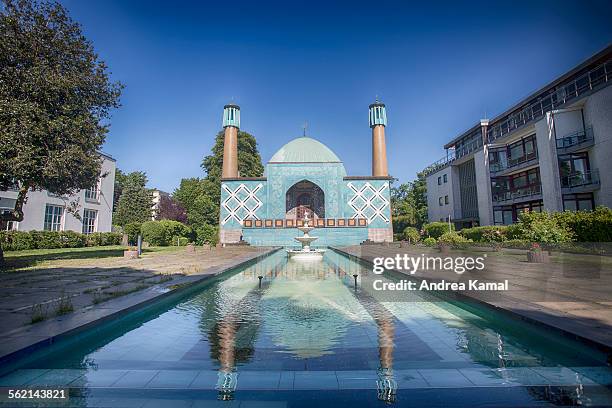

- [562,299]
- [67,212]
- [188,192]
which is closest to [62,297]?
[562,299]

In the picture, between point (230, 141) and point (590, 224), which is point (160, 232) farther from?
point (590, 224)

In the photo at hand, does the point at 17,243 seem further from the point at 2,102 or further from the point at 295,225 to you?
the point at 295,225

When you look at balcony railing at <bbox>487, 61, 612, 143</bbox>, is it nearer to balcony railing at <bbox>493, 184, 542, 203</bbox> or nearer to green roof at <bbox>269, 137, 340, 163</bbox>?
balcony railing at <bbox>493, 184, 542, 203</bbox>

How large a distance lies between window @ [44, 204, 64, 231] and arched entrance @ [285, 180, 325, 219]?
812 inches

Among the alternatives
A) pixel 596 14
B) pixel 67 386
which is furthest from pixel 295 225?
pixel 67 386

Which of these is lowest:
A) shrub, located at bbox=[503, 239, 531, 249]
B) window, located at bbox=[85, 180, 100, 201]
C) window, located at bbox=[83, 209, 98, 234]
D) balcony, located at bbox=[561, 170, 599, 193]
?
shrub, located at bbox=[503, 239, 531, 249]

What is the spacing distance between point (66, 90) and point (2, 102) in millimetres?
1977

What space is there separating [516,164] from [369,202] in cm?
1296

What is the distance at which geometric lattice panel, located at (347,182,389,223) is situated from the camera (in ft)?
107

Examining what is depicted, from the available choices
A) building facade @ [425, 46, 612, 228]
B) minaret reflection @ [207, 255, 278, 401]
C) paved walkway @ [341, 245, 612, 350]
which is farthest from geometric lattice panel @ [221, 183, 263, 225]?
paved walkway @ [341, 245, 612, 350]

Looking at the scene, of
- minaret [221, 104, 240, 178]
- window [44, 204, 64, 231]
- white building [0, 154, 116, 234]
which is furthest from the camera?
minaret [221, 104, 240, 178]

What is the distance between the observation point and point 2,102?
10.1 m

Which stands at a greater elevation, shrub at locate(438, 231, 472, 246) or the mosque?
the mosque

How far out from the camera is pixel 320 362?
10.8 ft
